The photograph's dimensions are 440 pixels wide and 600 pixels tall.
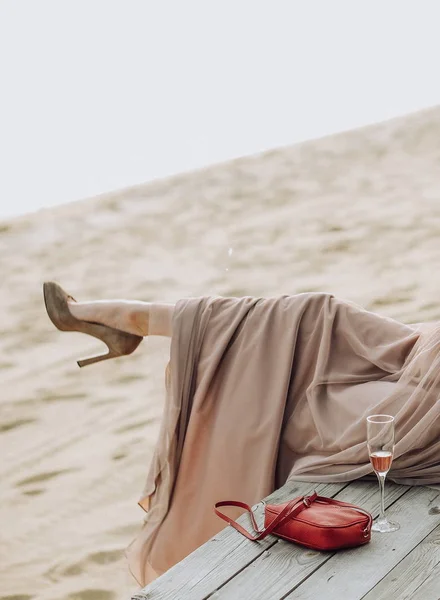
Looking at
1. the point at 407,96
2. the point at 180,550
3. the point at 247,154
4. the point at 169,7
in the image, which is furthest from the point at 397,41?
the point at 180,550

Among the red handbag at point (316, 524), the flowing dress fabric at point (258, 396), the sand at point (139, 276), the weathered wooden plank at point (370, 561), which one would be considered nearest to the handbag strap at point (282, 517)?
the red handbag at point (316, 524)

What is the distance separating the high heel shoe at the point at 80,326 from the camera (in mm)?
2801

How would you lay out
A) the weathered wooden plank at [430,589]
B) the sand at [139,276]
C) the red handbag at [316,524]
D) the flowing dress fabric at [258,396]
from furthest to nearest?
the sand at [139,276]
the flowing dress fabric at [258,396]
the red handbag at [316,524]
the weathered wooden plank at [430,589]

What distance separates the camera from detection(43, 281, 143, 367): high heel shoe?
2.80 meters

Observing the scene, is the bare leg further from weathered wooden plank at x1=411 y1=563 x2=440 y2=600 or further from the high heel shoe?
weathered wooden plank at x1=411 y1=563 x2=440 y2=600

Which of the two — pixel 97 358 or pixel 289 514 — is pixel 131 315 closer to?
pixel 97 358

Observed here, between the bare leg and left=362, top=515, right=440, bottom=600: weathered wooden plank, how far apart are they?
102 centimetres

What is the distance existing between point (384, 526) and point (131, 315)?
1088 millimetres

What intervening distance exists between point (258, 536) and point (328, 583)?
0.20 m

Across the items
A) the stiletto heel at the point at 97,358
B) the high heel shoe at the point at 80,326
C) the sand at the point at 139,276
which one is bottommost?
the sand at the point at 139,276

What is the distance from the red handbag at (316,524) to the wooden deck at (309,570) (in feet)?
0.06

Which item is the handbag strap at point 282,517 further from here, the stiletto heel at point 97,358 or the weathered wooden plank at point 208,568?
the stiletto heel at point 97,358

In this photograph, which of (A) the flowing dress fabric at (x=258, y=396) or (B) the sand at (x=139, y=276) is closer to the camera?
(A) the flowing dress fabric at (x=258, y=396)

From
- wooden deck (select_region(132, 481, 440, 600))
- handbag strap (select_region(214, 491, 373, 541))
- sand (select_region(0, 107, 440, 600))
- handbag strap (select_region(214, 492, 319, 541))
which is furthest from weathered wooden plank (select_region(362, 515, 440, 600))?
sand (select_region(0, 107, 440, 600))
